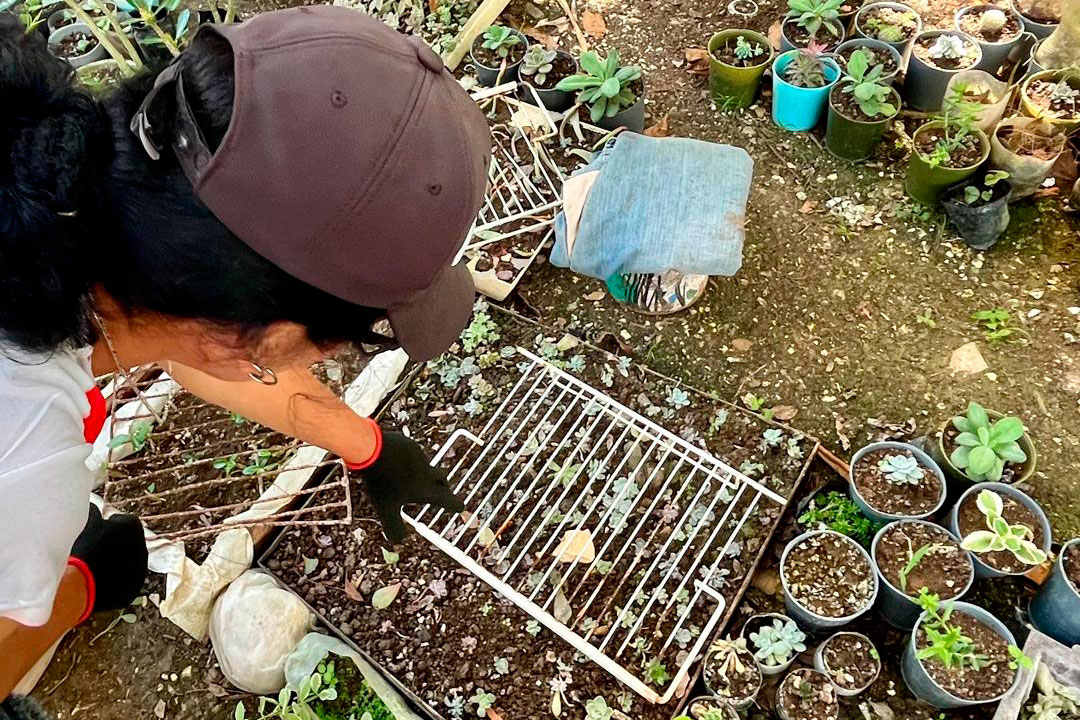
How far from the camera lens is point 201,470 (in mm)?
2115

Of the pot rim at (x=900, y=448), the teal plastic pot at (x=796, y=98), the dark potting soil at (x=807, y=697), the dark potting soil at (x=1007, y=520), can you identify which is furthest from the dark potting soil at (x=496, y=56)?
the dark potting soil at (x=807, y=697)

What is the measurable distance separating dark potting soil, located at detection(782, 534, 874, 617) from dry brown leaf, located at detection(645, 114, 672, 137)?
4.73 feet

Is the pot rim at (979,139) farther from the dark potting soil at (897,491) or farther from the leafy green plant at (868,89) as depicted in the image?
the dark potting soil at (897,491)

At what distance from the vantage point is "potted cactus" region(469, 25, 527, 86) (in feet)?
8.73

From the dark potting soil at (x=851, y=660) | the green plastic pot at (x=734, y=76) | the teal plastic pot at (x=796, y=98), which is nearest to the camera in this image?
the dark potting soil at (x=851, y=660)

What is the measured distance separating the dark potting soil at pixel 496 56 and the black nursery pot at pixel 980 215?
1.38 metres

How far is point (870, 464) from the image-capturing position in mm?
1839

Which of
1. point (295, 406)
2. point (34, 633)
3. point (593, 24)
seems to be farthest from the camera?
point (593, 24)

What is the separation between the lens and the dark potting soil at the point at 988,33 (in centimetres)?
248

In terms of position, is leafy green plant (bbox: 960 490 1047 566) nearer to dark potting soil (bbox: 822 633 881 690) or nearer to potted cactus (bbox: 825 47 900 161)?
dark potting soil (bbox: 822 633 881 690)

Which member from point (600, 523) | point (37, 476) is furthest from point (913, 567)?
point (37, 476)

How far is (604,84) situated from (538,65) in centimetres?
29

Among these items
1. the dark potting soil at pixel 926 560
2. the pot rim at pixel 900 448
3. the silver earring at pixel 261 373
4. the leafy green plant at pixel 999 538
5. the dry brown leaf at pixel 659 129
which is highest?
the silver earring at pixel 261 373

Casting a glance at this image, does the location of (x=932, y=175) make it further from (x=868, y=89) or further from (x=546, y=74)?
(x=546, y=74)
